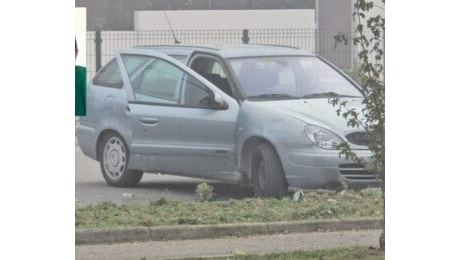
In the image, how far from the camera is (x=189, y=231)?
10.1 m

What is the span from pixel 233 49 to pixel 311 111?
0.89m

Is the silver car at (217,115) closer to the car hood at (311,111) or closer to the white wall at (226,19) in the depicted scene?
the car hood at (311,111)

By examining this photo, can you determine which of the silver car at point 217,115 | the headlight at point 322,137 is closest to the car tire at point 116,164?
the silver car at point 217,115

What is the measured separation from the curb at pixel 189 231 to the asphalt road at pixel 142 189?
0.30m

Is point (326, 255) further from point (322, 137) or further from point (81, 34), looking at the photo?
point (81, 34)

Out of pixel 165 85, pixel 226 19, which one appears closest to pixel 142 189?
pixel 165 85

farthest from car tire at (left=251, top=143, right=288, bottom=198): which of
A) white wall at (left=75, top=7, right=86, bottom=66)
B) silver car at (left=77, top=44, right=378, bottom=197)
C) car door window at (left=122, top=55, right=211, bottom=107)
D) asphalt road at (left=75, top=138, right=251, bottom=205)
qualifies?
white wall at (left=75, top=7, right=86, bottom=66)

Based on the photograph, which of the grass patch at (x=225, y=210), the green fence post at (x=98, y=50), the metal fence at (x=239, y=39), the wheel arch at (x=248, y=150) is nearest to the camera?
Result: the green fence post at (x=98, y=50)

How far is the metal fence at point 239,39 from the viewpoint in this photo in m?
9.69
